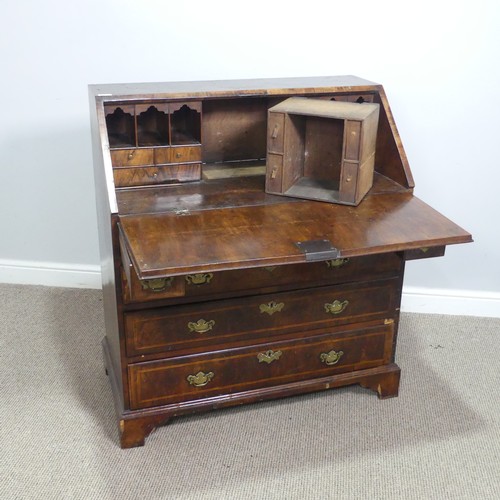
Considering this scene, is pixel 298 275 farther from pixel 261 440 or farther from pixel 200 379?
pixel 261 440

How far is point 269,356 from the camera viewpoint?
209cm

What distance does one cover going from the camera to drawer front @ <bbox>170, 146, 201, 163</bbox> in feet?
6.89

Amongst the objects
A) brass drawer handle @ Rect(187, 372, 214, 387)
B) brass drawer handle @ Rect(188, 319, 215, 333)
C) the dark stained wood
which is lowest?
brass drawer handle @ Rect(187, 372, 214, 387)

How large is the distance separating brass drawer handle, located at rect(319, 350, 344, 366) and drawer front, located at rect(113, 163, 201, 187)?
671 millimetres

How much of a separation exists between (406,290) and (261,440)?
107 centimetres

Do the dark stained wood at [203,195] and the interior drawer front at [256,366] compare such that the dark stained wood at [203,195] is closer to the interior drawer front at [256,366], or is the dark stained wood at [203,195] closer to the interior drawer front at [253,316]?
the interior drawer front at [253,316]

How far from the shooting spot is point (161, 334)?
196 cm

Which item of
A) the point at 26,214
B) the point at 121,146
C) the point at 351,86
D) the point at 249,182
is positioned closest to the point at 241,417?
the point at 249,182

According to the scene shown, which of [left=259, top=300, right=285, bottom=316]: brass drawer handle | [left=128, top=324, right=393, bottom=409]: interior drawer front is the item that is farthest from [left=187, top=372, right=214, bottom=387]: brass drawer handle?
[left=259, top=300, right=285, bottom=316]: brass drawer handle

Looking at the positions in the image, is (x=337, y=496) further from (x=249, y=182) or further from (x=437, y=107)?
(x=437, y=107)

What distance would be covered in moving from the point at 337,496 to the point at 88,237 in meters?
1.55

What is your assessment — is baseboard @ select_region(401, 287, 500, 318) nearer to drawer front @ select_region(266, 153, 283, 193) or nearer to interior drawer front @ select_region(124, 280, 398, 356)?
interior drawer front @ select_region(124, 280, 398, 356)

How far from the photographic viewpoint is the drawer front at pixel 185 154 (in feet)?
6.89

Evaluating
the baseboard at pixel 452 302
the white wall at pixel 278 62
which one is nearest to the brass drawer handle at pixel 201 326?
the white wall at pixel 278 62
